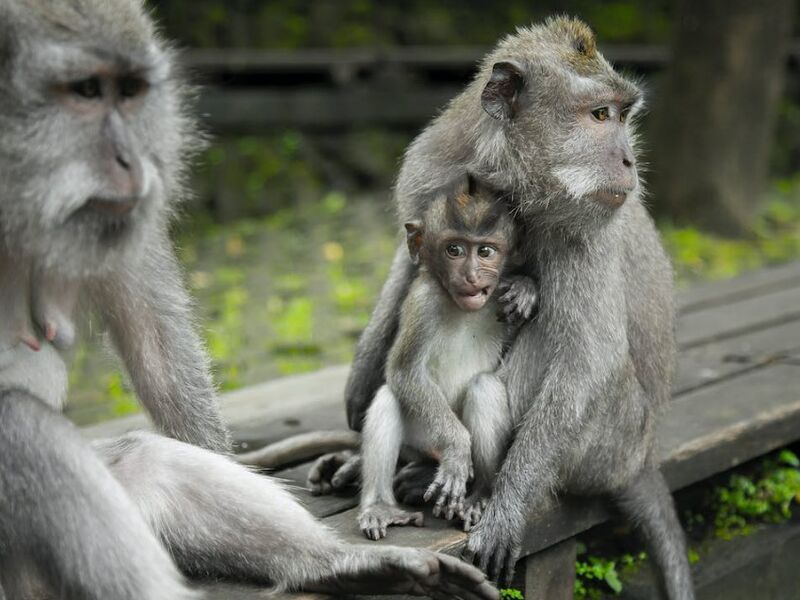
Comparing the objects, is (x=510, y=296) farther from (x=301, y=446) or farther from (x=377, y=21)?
(x=377, y=21)

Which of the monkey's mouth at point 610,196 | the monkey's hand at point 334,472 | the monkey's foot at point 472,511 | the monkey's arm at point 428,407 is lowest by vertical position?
the monkey's hand at point 334,472

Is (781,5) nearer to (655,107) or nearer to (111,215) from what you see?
(655,107)

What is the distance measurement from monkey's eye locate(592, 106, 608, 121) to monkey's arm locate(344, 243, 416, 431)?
2.70 feet

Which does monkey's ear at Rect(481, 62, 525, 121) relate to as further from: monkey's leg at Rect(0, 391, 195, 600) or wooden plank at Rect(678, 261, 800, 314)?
wooden plank at Rect(678, 261, 800, 314)

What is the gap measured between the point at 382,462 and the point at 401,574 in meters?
0.49

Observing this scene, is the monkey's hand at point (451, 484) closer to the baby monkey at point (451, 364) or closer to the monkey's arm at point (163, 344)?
the baby monkey at point (451, 364)

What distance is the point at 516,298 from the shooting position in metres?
3.90

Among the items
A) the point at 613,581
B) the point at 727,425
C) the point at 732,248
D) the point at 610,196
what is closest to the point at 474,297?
the point at 610,196

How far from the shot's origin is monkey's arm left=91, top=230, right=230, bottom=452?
11.8 feet

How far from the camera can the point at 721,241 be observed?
1126cm

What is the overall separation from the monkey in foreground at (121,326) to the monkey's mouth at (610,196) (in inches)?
48.7

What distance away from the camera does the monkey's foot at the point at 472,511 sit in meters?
3.73

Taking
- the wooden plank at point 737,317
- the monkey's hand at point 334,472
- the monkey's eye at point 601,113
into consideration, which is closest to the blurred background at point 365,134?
the wooden plank at point 737,317

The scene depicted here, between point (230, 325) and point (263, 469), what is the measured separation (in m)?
4.33
